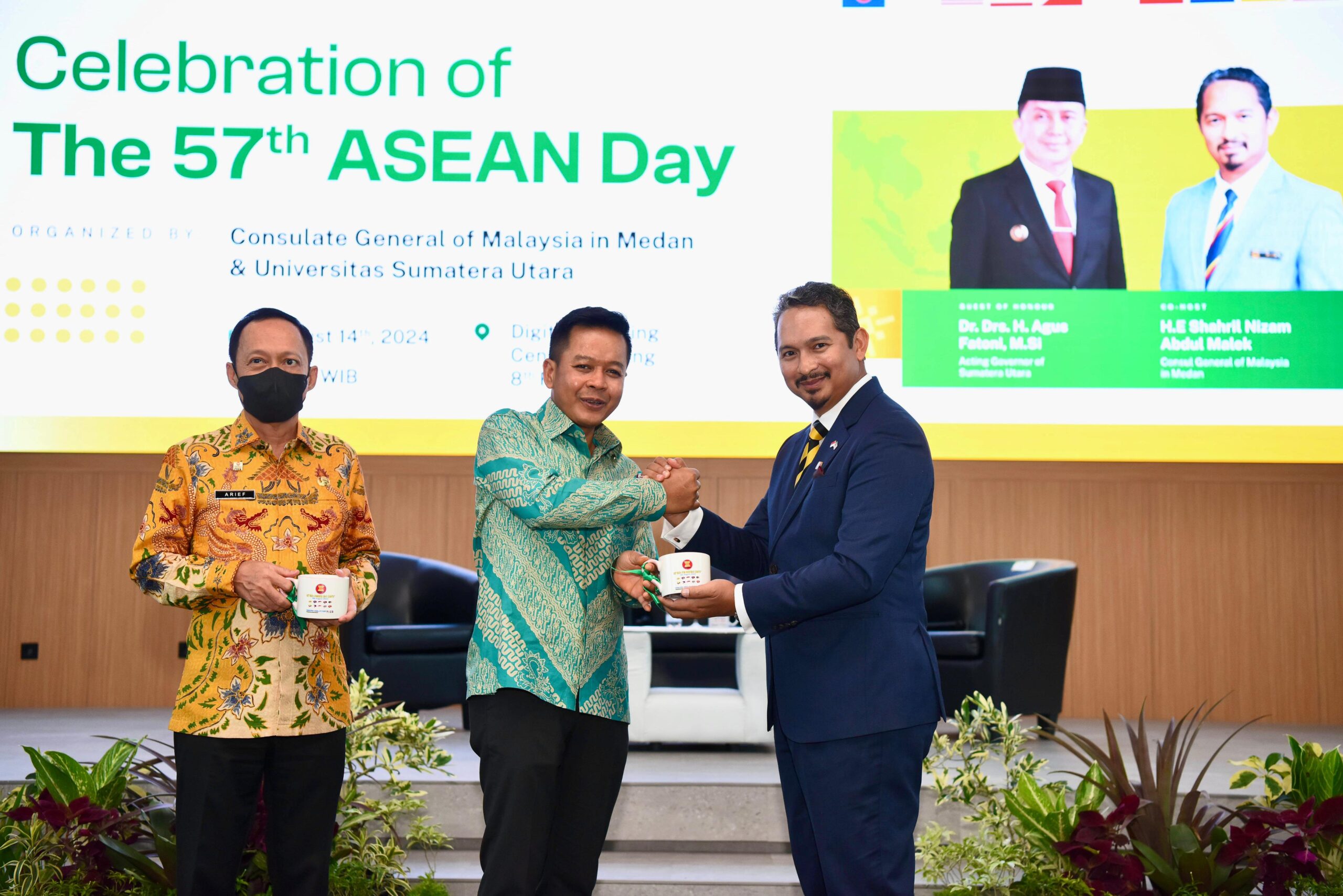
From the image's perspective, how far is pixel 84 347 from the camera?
16.1 ft

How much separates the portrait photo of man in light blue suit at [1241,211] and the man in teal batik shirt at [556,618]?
3.73 m

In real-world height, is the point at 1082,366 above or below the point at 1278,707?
above

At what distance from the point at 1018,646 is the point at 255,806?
10.5ft

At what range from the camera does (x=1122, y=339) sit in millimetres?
4914

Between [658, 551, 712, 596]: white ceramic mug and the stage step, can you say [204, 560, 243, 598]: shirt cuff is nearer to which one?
[658, 551, 712, 596]: white ceramic mug

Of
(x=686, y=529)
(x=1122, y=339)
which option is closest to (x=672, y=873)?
(x=686, y=529)

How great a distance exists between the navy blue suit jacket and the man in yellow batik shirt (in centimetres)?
78

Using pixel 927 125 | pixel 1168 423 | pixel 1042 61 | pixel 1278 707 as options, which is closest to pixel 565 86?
pixel 927 125

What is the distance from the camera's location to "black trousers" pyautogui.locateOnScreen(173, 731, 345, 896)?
197cm

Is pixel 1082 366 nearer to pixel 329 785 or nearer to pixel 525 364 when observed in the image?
pixel 525 364

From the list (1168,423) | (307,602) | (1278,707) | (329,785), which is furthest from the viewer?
(1278,707)

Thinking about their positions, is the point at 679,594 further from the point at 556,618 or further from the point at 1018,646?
the point at 1018,646

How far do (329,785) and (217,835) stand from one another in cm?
20

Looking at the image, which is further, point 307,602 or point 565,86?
point 565,86
